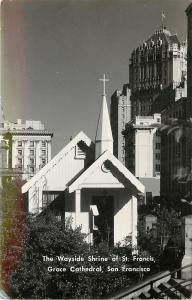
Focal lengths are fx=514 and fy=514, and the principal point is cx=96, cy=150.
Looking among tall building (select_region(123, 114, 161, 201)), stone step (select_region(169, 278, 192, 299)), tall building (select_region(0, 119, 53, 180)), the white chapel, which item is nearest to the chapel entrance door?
the white chapel

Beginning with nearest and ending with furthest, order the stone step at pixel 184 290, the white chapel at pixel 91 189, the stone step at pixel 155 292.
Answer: the stone step at pixel 184 290, the stone step at pixel 155 292, the white chapel at pixel 91 189

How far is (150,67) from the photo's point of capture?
62.5 feet

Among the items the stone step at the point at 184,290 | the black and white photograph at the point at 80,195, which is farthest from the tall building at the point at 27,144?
the stone step at the point at 184,290

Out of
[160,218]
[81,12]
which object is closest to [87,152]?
[160,218]

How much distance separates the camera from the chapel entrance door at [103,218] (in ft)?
29.2

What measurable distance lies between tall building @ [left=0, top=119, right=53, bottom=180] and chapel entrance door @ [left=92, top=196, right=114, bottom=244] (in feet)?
4.02

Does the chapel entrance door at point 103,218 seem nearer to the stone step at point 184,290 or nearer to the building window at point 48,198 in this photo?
the building window at point 48,198

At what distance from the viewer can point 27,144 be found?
973 cm

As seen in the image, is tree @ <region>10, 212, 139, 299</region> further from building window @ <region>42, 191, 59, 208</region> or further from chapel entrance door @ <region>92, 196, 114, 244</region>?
building window @ <region>42, 191, 59, 208</region>

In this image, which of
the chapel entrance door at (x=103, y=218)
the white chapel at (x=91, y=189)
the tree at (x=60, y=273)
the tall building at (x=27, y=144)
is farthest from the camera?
the chapel entrance door at (x=103, y=218)

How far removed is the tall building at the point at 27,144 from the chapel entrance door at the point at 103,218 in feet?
4.02

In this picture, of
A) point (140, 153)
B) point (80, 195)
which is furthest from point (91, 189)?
point (140, 153)

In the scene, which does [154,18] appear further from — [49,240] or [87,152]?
[49,240]

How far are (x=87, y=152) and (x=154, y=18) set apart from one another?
102 inches
